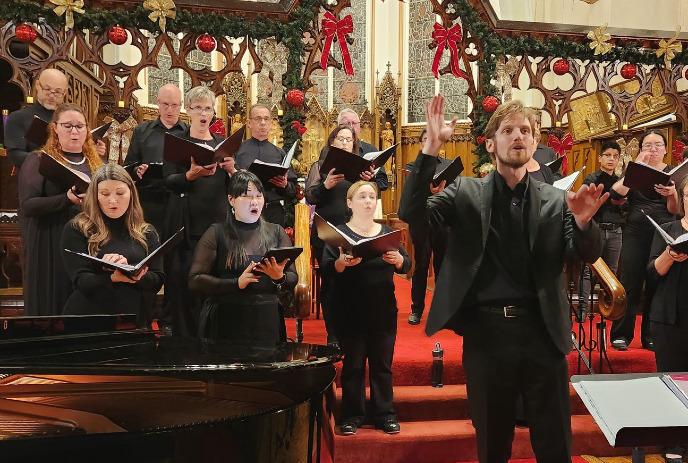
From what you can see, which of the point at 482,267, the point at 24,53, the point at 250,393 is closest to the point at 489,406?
the point at 482,267

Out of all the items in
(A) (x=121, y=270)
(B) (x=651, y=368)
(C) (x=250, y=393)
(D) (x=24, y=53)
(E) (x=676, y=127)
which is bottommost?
(B) (x=651, y=368)

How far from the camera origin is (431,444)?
12.6 feet

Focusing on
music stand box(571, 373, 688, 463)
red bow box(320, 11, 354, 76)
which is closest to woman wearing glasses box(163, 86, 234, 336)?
red bow box(320, 11, 354, 76)

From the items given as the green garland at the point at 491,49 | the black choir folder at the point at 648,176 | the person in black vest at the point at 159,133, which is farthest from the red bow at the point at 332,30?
the black choir folder at the point at 648,176

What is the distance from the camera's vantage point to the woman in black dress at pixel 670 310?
3.51 m

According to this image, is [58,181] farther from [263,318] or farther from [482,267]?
[482,267]

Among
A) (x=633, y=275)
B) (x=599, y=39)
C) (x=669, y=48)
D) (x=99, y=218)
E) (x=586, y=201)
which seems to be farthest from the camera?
(x=669, y=48)

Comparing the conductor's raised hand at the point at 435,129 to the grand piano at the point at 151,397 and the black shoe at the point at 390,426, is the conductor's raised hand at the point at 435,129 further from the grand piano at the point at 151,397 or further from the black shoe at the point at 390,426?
the black shoe at the point at 390,426

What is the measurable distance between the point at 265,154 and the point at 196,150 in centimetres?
96

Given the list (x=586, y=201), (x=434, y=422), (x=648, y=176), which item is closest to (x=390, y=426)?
(x=434, y=422)

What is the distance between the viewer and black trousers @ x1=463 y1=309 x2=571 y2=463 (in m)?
2.52

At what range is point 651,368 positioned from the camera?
465 cm

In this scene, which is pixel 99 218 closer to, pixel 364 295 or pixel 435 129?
pixel 364 295

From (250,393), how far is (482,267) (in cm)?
94
